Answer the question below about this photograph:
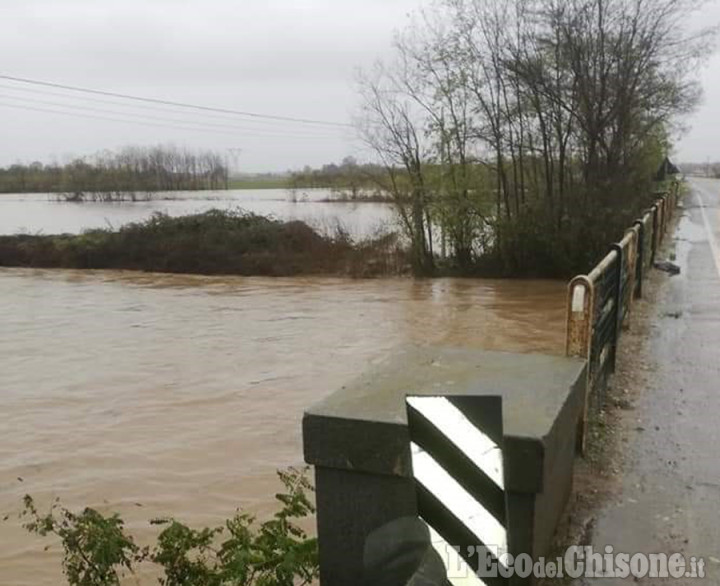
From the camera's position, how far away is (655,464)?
15.4 feet

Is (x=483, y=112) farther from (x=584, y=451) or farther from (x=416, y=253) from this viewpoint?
(x=584, y=451)

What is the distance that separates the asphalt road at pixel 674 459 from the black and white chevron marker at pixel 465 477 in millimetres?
1658

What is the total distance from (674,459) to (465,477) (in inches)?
134

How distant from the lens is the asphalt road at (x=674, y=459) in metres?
3.63

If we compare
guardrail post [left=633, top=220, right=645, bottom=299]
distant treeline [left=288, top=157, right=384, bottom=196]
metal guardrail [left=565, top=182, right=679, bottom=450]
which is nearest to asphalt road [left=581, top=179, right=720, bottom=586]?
metal guardrail [left=565, top=182, right=679, bottom=450]

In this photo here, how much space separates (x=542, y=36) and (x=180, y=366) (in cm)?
1496

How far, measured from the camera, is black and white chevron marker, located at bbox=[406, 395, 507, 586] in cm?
194

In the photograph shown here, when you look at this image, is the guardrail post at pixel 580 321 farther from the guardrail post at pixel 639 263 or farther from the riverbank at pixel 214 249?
Result: the riverbank at pixel 214 249

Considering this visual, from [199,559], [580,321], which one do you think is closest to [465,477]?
[199,559]

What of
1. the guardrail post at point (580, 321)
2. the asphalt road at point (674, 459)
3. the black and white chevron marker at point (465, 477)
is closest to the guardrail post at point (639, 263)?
the asphalt road at point (674, 459)

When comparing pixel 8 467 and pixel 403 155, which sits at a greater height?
pixel 403 155

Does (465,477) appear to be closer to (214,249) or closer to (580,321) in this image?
(580,321)

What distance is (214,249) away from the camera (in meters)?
32.1

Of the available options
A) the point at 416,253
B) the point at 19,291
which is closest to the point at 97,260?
the point at 19,291
